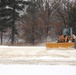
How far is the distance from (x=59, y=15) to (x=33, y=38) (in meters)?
6.69

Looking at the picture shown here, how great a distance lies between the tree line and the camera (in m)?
32.7

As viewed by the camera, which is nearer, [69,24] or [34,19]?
[69,24]

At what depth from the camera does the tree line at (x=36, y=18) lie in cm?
3272

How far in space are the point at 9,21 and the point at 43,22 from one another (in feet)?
20.1

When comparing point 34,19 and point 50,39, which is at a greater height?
point 34,19

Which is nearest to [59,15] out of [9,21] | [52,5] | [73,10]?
[52,5]

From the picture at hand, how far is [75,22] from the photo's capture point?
106 feet

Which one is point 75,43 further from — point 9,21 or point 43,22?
point 43,22

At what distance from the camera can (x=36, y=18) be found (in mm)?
36406
